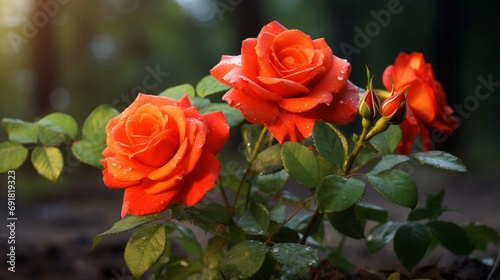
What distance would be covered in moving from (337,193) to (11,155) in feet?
2.12

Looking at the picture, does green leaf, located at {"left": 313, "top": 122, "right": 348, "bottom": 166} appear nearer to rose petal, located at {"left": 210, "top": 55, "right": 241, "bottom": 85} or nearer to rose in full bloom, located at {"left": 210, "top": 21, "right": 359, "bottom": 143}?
rose in full bloom, located at {"left": 210, "top": 21, "right": 359, "bottom": 143}

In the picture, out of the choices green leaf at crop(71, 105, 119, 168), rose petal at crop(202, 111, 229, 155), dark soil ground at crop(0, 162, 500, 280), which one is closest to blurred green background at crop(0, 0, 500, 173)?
dark soil ground at crop(0, 162, 500, 280)

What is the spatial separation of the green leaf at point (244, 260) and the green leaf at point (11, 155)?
48 cm

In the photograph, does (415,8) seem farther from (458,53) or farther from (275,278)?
(275,278)

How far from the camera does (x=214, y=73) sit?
2.73 ft

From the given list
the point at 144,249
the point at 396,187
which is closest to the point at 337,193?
the point at 396,187

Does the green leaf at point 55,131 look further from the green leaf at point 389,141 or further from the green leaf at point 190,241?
the green leaf at point 389,141

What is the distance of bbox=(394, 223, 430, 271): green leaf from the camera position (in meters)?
1.01

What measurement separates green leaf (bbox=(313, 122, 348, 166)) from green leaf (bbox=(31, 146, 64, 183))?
52cm

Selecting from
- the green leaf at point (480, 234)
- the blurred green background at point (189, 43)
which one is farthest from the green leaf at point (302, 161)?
the blurred green background at point (189, 43)

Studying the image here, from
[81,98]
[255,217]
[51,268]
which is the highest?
[255,217]

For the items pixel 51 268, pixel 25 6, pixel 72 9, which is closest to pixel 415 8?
pixel 72 9

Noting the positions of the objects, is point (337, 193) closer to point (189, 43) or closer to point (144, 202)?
point (144, 202)

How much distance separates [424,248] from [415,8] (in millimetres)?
9868
